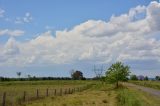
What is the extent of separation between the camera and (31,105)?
99.0 ft

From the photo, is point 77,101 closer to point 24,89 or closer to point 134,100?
point 134,100

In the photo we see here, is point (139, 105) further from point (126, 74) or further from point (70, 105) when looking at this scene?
point (126, 74)

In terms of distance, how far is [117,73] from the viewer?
86.7m

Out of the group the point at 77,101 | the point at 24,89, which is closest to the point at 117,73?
the point at 24,89

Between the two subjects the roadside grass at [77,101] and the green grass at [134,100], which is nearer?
the green grass at [134,100]

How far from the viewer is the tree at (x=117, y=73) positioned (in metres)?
86.2

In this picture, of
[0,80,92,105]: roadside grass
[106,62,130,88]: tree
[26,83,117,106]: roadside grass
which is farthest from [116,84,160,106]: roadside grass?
[106,62,130,88]: tree

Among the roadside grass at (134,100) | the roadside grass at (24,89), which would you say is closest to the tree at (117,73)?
the roadside grass at (24,89)

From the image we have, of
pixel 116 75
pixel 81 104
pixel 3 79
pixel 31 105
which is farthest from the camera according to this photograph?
pixel 3 79

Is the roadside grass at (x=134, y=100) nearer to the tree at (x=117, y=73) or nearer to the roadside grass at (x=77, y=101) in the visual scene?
the roadside grass at (x=77, y=101)

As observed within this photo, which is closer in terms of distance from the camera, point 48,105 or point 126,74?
point 48,105

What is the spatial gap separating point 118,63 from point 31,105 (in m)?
58.9

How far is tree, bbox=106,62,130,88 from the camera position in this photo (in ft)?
283

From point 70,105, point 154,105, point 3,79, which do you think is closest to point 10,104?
point 70,105
